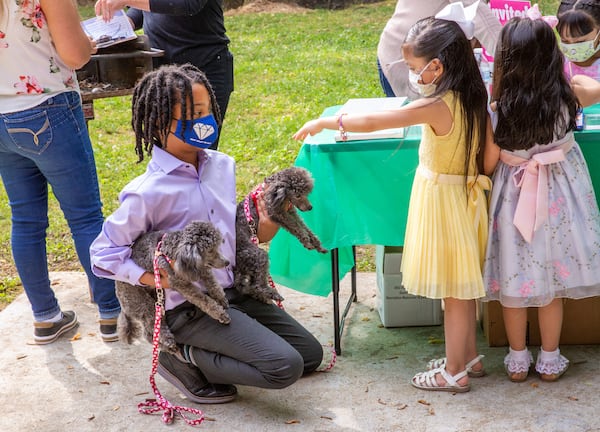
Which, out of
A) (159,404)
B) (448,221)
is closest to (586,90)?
(448,221)

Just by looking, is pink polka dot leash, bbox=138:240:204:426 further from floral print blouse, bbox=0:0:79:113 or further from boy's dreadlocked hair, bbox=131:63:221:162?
floral print blouse, bbox=0:0:79:113

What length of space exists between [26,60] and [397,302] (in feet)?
6.05

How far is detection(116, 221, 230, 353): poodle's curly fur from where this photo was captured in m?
2.83

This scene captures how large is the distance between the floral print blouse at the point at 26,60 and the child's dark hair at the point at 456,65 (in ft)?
4.64

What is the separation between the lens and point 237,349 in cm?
312

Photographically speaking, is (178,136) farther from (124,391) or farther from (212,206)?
(124,391)

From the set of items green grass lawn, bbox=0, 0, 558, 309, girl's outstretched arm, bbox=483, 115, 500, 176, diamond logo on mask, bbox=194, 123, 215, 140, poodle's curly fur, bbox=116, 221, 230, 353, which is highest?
diamond logo on mask, bbox=194, 123, 215, 140

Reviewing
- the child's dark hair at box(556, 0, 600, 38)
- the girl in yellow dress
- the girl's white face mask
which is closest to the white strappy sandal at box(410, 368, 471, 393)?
the girl in yellow dress

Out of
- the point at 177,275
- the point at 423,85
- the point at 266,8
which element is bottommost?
the point at 266,8

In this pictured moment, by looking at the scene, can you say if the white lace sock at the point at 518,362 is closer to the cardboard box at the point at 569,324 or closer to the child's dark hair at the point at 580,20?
→ the cardboard box at the point at 569,324

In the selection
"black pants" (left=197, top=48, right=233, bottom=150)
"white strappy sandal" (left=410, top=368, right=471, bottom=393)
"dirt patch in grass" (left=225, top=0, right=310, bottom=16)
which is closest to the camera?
"white strappy sandal" (left=410, top=368, right=471, bottom=393)

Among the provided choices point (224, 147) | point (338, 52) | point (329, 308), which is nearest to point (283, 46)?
point (338, 52)

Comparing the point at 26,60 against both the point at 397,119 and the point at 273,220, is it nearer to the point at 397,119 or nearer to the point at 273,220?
the point at 273,220

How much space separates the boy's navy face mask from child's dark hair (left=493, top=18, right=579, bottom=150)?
1040mm
